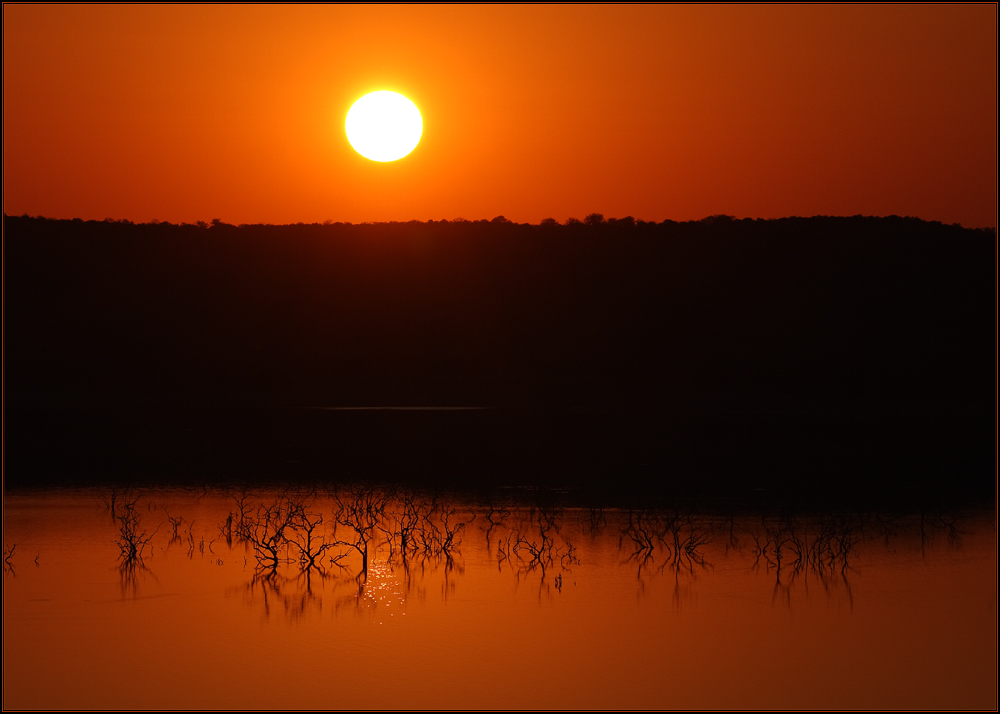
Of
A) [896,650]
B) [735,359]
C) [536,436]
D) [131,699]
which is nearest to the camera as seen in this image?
[131,699]

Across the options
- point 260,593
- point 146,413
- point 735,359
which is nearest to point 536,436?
point 146,413

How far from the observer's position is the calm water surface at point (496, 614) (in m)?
8.27

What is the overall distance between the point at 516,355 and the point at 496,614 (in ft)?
170

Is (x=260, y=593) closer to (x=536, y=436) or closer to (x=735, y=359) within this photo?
(x=536, y=436)

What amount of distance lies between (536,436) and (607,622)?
21446 mm

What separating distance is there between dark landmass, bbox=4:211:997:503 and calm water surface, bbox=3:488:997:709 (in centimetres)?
549

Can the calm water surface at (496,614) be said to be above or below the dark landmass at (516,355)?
below

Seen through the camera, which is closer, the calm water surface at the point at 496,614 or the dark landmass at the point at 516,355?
the calm water surface at the point at 496,614

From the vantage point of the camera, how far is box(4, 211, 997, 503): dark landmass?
24.2m

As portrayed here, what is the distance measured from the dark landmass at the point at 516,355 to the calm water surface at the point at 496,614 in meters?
5.49

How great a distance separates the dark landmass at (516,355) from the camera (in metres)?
24.2

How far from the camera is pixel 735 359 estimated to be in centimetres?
6009

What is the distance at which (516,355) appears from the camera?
6184 cm

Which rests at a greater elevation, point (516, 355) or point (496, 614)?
point (516, 355)
